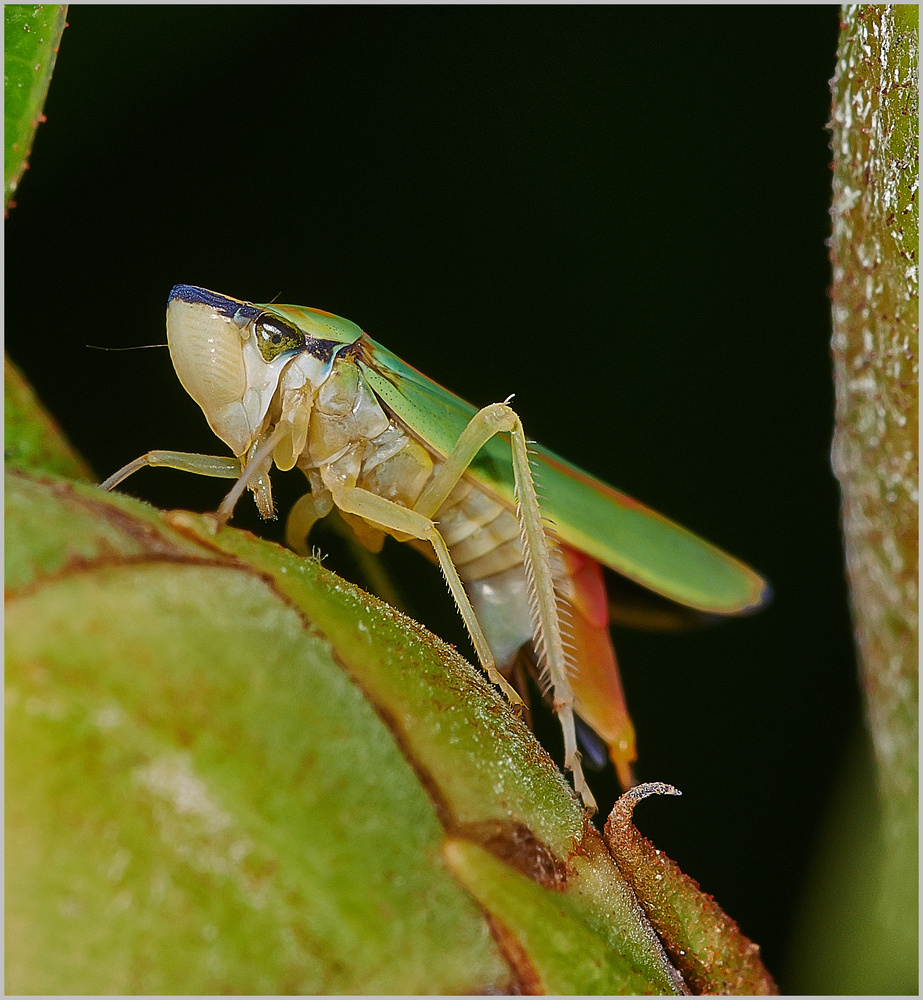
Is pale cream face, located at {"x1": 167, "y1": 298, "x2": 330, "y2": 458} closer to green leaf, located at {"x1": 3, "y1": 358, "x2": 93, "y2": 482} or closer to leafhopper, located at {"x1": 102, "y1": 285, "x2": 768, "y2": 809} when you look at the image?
leafhopper, located at {"x1": 102, "y1": 285, "x2": 768, "y2": 809}

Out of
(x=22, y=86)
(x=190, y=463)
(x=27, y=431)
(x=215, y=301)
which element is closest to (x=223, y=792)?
(x=27, y=431)

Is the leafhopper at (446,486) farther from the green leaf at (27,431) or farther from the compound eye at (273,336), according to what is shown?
the green leaf at (27,431)

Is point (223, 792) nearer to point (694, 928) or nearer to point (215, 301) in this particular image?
point (694, 928)

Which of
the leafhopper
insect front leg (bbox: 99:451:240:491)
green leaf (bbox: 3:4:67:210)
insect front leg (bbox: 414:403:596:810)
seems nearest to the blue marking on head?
the leafhopper

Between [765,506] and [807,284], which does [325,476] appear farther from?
[807,284]

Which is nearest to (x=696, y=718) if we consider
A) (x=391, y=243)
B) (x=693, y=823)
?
(x=693, y=823)

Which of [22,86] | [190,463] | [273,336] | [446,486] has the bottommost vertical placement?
[190,463]
